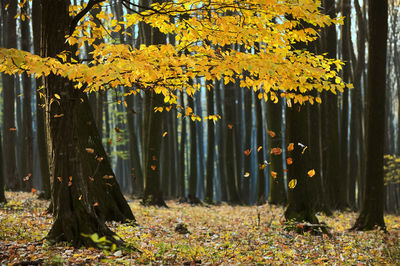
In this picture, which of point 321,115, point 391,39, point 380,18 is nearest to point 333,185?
point 321,115

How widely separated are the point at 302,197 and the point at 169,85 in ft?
16.1

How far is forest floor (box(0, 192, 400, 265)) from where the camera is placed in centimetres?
564

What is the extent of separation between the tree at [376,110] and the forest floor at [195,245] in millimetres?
725

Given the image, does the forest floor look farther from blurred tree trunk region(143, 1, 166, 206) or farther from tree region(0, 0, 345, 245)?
blurred tree trunk region(143, 1, 166, 206)

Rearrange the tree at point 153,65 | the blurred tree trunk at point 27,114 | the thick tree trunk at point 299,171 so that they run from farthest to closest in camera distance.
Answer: the blurred tree trunk at point 27,114 < the thick tree trunk at point 299,171 < the tree at point 153,65

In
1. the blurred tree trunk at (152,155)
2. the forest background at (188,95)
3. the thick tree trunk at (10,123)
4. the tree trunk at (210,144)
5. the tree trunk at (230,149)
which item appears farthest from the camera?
the tree trunk at (230,149)

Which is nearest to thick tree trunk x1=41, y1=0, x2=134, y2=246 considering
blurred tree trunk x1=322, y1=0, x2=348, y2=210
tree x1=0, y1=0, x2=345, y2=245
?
tree x1=0, y1=0, x2=345, y2=245

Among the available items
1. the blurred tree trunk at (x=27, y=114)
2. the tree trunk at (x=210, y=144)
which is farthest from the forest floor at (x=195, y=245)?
the tree trunk at (x=210, y=144)

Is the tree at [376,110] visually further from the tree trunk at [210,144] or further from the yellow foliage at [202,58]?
the tree trunk at [210,144]

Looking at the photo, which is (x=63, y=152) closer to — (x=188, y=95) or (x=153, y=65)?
(x=153, y=65)

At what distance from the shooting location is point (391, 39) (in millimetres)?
24172

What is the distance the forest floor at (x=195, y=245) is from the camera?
5.64 metres

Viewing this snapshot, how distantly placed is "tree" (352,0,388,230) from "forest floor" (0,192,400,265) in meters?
0.73

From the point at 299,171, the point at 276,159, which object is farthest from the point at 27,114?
the point at 299,171
